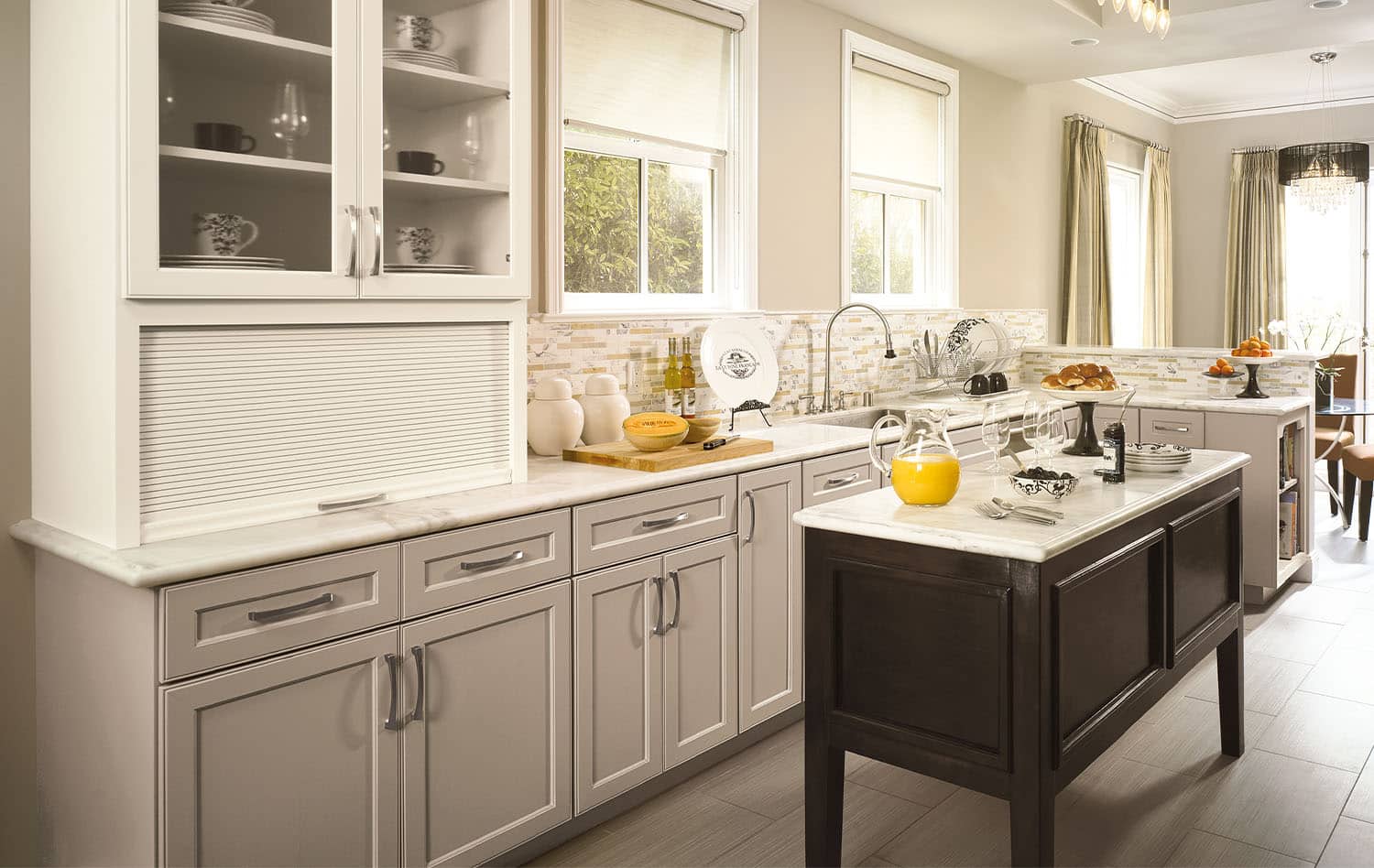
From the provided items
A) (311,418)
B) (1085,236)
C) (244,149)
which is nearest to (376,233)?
(244,149)

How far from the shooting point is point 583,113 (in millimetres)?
3629

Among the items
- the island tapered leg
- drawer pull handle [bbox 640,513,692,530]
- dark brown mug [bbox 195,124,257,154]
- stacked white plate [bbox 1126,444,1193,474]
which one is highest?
dark brown mug [bbox 195,124,257,154]

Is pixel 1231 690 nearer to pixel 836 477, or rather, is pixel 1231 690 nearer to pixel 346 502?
pixel 836 477

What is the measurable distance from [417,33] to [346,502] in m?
1.14

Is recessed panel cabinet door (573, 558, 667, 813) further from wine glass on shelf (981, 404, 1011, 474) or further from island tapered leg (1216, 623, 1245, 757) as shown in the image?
island tapered leg (1216, 623, 1245, 757)

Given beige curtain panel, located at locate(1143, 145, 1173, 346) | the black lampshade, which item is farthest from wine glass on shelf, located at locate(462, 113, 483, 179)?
beige curtain panel, located at locate(1143, 145, 1173, 346)

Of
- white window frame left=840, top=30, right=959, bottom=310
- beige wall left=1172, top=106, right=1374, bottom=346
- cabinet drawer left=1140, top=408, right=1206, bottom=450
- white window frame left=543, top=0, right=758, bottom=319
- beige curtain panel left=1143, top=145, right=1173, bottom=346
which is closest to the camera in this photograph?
white window frame left=543, top=0, right=758, bottom=319

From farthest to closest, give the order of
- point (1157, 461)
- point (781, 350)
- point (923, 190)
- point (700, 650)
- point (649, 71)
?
point (923, 190) → point (781, 350) → point (649, 71) → point (700, 650) → point (1157, 461)

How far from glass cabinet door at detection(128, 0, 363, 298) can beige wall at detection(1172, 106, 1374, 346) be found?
8.17 meters

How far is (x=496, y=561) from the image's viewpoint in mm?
2467

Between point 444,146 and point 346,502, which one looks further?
point 444,146

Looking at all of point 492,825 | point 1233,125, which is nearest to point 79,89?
point 492,825

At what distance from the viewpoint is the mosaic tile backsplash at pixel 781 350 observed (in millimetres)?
3520

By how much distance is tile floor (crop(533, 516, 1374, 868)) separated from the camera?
2.70 metres
